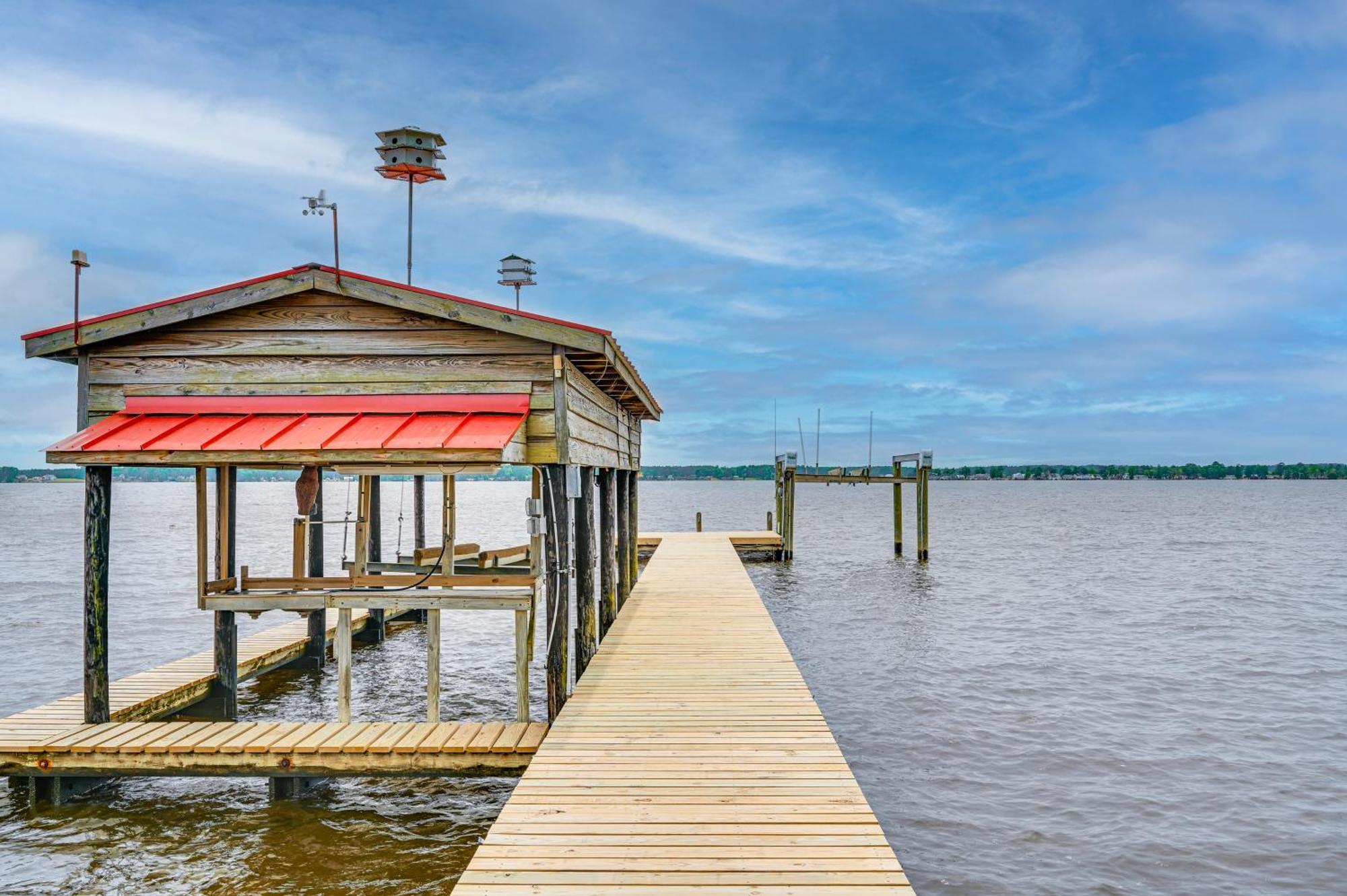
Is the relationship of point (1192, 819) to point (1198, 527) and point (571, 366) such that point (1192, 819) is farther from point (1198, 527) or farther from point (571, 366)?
point (1198, 527)

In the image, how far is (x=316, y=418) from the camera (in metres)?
8.80

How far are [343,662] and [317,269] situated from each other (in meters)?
4.02

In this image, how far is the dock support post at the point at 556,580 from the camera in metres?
8.96

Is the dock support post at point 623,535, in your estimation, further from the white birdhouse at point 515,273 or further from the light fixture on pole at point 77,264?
the light fixture on pole at point 77,264

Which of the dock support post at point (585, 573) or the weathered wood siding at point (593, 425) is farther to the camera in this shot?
the dock support post at point (585, 573)

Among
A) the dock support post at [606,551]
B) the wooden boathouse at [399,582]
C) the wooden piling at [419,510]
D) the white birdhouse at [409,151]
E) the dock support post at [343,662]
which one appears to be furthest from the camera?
the wooden piling at [419,510]

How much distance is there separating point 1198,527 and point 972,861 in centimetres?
6555

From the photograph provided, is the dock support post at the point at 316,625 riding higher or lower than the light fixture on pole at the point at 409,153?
lower

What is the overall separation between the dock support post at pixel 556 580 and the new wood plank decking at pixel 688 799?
0.76 ft

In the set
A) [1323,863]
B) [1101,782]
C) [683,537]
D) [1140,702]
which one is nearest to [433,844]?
[1101,782]

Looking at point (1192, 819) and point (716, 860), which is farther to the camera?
point (1192, 819)

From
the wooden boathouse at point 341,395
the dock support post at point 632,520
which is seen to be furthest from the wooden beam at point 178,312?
the dock support post at point 632,520

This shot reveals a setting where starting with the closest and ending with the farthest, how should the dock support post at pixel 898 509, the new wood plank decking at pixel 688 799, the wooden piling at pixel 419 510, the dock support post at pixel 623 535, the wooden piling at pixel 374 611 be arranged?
the new wood plank decking at pixel 688 799 < the wooden piling at pixel 374 611 < the dock support post at pixel 623 535 < the wooden piling at pixel 419 510 < the dock support post at pixel 898 509

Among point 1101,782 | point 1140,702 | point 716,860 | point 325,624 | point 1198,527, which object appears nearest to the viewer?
point 716,860
